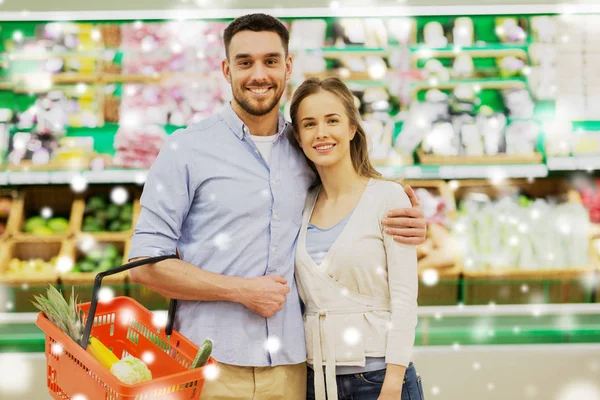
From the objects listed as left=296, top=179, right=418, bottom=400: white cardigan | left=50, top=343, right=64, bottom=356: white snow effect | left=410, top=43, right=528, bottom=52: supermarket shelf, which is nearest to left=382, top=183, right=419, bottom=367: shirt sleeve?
left=296, top=179, right=418, bottom=400: white cardigan

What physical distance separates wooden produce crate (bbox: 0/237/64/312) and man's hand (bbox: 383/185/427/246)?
1.89m

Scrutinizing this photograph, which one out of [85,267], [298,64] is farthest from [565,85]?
[85,267]

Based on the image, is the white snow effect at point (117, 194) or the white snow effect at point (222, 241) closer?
the white snow effect at point (222, 241)

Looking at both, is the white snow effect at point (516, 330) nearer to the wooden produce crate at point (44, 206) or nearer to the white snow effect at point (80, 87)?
the wooden produce crate at point (44, 206)

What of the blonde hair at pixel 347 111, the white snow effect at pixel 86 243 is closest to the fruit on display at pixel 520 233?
the blonde hair at pixel 347 111

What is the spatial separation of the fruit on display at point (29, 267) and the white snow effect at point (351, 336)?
7.06 feet

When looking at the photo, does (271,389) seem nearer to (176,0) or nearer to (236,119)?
(236,119)

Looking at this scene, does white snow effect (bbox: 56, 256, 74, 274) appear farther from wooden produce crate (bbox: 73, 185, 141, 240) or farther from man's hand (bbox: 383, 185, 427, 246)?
man's hand (bbox: 383, 185, 427, 246)

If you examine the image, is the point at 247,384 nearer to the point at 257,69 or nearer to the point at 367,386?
the point at 367,386

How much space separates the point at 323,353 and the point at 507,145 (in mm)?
2477

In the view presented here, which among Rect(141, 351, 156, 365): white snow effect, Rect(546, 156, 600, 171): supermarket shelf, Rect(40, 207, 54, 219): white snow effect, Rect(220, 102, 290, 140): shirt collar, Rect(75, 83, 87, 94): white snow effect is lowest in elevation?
Rect(141, 351, 156, 365): white snow effect

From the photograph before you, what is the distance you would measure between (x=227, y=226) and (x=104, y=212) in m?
2.09

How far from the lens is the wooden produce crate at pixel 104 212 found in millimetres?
3658

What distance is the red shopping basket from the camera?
4.45 feet
